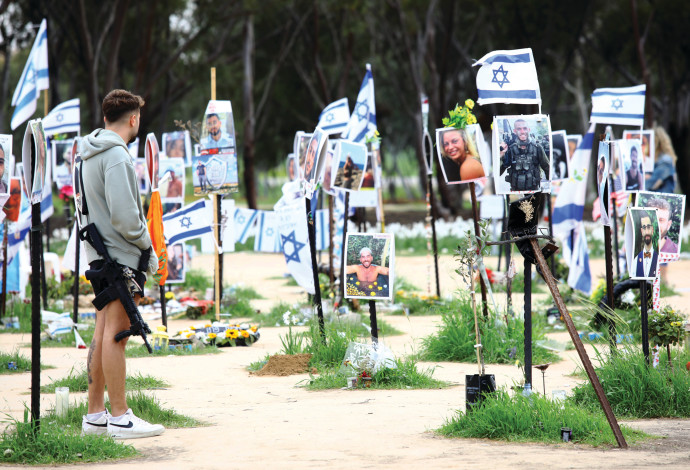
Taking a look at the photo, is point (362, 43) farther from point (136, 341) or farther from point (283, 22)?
point (136, 341)

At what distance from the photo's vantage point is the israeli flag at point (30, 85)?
1108cm

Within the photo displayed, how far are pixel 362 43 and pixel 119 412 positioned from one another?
29.2m

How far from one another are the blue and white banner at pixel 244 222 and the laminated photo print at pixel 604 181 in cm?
680

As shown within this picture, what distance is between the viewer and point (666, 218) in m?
6.52

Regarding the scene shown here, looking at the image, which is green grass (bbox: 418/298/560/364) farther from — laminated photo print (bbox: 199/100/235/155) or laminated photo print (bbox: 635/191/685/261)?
laminated photo print (bbox: 199/100/235/155)

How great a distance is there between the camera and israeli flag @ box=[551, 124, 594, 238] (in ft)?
36.7

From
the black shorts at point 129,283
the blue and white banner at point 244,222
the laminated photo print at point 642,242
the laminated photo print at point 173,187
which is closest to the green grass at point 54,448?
the black shorts at point 129,283

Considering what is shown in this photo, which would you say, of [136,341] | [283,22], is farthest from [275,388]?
[283,22]

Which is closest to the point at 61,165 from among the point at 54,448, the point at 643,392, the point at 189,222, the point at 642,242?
the point at 189,222

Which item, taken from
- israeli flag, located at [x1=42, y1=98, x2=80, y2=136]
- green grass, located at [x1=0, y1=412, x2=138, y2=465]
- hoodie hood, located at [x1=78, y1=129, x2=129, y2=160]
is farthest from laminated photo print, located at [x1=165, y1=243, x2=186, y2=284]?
green grass, located at [x1=0, y1=412, x2=138, y2=465]

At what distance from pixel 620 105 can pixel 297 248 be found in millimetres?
3927

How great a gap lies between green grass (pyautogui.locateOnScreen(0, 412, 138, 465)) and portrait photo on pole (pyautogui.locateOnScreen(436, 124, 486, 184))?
4784 millimetres

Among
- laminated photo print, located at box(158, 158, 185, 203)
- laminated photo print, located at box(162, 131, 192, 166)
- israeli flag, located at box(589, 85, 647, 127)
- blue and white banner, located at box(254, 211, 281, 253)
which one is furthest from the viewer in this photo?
laminated photo print, located at box(162, 131, 192, 166)

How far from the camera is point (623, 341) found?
257 inches
